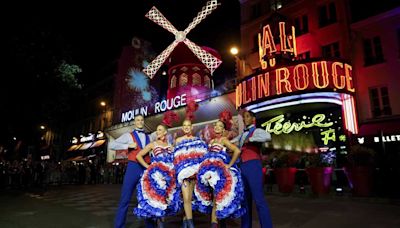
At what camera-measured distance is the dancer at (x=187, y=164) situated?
390cm

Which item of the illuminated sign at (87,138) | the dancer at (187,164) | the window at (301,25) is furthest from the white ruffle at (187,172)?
the illuminated sign at (87,138)

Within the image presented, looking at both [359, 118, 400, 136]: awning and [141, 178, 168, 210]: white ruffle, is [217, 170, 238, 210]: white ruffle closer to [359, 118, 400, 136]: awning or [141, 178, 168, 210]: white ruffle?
[141, 178, 168, 210]: white ruffle

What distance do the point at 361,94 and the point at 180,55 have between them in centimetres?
1444

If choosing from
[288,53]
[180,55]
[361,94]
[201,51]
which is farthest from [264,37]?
[180,55]

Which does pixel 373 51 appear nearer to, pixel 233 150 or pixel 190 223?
pixel 233 150

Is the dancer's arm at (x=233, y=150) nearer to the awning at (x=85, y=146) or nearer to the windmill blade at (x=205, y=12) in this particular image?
the windmill blade at (x=205, y=12)

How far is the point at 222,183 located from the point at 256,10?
16.4 metres

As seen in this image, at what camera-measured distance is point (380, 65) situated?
41.2 feet

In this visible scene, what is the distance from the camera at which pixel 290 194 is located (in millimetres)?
9617

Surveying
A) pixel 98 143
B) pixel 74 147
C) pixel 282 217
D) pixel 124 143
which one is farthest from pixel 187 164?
pixel 74 147

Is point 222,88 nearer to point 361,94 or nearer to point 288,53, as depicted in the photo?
point 288,53

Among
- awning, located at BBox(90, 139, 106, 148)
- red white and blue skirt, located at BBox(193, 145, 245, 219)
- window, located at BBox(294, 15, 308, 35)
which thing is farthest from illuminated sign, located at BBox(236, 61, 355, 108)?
awning, located at BBox(90, 139, 106, 148)

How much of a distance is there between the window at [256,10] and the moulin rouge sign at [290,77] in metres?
4.26

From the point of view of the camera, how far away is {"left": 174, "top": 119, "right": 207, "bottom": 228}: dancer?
3904 mm
